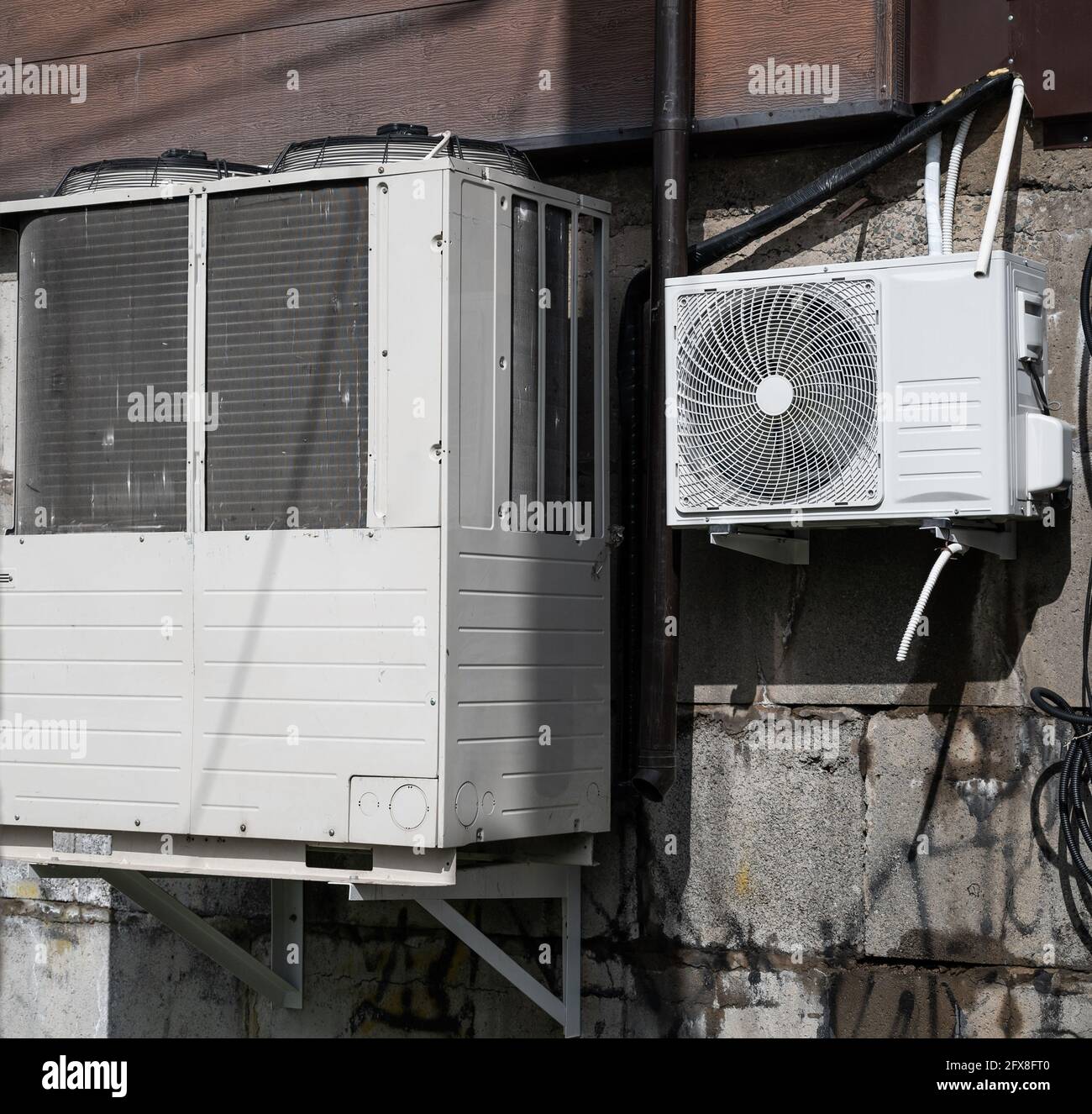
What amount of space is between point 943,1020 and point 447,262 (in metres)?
2.56

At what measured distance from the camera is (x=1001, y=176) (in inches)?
167

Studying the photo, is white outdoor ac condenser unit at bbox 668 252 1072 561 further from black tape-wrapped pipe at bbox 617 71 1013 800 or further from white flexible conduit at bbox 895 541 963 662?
black tape-wrapped pipe at bbox 617 71 1013 800

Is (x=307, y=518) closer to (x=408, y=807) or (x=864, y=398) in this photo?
(x=408, y=807)

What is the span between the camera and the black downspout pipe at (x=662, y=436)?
466cm

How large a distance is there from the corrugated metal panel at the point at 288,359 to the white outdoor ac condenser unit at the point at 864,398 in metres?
0.90

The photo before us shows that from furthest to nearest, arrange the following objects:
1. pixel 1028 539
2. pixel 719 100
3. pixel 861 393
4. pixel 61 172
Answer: pixel 61 172, pixel 719 100, pixel 1028 539, pixel 861 393

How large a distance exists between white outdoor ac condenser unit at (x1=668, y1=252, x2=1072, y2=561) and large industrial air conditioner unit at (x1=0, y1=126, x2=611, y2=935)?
49cm

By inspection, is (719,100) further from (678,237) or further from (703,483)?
(703,483)

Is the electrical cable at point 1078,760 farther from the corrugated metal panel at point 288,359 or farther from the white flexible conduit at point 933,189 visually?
the corrugated metal panel at point 288,359

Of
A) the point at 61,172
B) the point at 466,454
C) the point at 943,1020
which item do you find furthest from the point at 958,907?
the point at 61,172

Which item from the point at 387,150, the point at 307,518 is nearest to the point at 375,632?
the point at 307,518

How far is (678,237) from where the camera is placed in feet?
15.4

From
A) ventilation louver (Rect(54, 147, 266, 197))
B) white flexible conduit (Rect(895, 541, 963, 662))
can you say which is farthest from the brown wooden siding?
white flexible conduit (Rect(895, 541, 963, 662))

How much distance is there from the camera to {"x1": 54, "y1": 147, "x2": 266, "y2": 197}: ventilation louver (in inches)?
187
